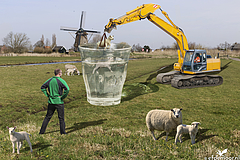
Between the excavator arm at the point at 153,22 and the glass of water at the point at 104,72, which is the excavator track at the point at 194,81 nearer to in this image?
the excavator arm at the point at 153,22

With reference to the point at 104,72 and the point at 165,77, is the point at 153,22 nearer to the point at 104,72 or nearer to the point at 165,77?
the point at 165,77

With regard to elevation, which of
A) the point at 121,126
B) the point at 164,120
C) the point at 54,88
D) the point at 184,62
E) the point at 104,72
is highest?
the point at 184,62

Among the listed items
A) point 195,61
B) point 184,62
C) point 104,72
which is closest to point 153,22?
point 184,62

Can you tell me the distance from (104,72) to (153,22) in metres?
7.04

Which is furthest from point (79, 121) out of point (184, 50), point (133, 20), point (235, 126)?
point (184, 50)

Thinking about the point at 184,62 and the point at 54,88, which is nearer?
the point at 54,88

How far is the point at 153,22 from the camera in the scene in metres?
13.4

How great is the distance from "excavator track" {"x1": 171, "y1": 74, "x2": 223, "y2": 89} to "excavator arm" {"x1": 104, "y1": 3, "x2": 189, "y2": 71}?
1595 millimetres

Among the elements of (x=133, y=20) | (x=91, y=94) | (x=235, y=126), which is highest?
(x=133, y=20)

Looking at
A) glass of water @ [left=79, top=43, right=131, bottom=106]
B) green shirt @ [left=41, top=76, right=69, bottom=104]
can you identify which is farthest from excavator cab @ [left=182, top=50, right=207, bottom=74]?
green shirt @ [left=41, top=76, right=69, bottom=104]

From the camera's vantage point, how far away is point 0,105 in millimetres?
9297

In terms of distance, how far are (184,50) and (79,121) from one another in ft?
33.5

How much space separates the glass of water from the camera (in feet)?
26.4

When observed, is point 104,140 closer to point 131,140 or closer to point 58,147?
point 131,140
